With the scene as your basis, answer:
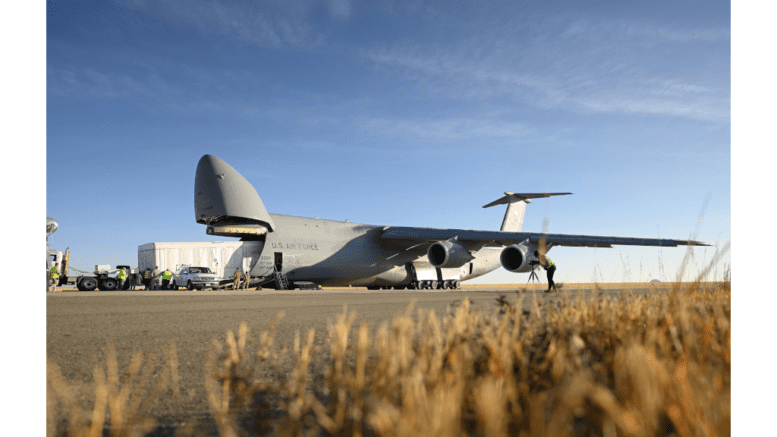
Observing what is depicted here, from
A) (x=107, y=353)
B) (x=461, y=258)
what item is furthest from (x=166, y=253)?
(x=107, y=353)

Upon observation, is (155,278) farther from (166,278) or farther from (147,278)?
(166,278)

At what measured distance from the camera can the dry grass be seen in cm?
141

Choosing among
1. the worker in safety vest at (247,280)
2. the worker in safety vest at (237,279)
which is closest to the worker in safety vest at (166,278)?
the worker in safety vest at (237,279)

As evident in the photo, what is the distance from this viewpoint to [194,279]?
21.3 meters

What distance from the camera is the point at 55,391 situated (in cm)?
240

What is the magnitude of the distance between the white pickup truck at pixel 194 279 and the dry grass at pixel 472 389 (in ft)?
63.1

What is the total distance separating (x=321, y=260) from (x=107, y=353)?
1663cm

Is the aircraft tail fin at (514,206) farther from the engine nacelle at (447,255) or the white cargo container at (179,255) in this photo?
the white cargo container at (179,255)

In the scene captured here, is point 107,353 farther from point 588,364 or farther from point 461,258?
point 461,258

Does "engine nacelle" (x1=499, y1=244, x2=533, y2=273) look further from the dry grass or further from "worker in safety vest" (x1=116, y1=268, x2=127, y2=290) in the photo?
"worker in safety vest" (x1=116, y1=268, x2=127, y2=290)

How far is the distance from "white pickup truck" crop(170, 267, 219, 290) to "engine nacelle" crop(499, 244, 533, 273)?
→ 1199 centimetres

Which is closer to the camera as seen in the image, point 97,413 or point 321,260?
point 97,413

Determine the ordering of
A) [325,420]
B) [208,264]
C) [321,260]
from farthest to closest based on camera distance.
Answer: [208,264] < [321,260] < [325,420]

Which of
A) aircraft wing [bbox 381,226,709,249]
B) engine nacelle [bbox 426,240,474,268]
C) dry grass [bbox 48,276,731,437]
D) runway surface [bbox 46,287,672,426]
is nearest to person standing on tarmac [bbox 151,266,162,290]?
aircraft wing [bbox 381,226,709,249]
